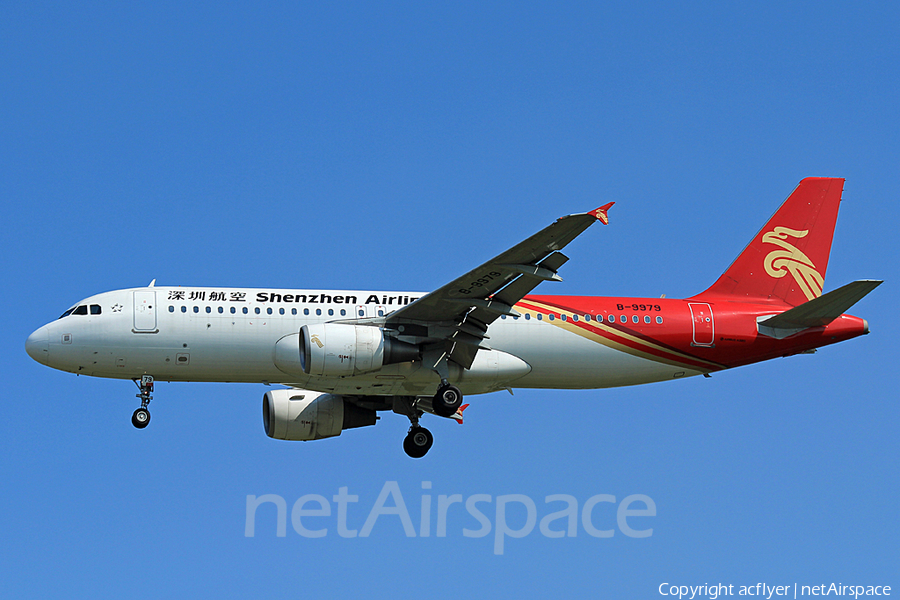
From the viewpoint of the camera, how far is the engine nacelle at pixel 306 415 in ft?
116

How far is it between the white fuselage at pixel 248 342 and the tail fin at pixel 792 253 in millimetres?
5956

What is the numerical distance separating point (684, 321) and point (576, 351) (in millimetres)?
3472

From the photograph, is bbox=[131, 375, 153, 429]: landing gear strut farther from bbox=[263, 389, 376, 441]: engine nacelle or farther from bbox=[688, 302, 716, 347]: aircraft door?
bbox=[688, 302, 716, 347]: aircraft door

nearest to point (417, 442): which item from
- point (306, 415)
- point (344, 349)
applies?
point (306, 415)

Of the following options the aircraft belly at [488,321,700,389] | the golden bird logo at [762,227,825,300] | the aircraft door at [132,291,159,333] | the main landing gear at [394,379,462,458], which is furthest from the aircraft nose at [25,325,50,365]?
the golden bird logo at [762,227,825,300]

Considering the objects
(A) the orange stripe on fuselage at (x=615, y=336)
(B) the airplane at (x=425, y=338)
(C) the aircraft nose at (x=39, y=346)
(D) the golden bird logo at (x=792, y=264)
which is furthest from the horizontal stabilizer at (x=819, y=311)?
(C) the aircraft nose at (x=39, y=346)

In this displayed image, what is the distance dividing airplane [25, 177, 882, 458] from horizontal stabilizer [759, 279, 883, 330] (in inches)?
1.7

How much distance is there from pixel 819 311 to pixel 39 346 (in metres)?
21.9

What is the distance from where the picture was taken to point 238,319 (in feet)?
103

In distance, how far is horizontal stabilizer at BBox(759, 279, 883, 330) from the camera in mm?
31156

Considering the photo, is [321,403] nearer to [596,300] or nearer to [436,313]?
[436,313]

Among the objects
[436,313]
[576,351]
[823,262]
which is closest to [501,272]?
[436,313]

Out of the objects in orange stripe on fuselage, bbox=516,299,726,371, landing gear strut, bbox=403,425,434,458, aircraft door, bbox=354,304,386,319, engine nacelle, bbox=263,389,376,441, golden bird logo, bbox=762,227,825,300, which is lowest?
landing gear strut, bbox=403,425,434,458

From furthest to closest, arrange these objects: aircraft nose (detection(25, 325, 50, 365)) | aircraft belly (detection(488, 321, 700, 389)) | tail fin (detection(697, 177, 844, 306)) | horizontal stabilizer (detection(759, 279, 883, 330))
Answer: tail fin (detection(697, 177, 844, 306)), aircraft belly (detection(488, 321, 700, 389)), aircraft nose (detection(25, 325, 50, 365)), horizontal stabilizer (detection(759, 279, 883, 330))
